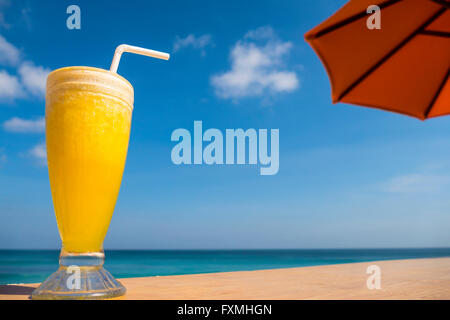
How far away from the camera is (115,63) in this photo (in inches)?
116

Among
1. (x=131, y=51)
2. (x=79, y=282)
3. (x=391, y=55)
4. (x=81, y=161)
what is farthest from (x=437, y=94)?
(x=79, y=282)

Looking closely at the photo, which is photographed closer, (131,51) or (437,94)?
(437,94)

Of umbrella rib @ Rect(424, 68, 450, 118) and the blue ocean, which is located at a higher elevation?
umbrella rib @ Rect(424, 68, 450, 118)

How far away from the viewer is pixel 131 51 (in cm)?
309

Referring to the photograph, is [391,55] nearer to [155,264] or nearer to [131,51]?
[131,51]

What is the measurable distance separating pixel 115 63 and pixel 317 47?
158 centimetres

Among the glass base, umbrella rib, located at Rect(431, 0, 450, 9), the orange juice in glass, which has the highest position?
umbrella rib, located at Rect(431, 0, 450, 9)

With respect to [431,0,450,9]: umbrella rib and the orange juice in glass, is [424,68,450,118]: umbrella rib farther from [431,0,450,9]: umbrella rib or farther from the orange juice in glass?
the orange juice in glass

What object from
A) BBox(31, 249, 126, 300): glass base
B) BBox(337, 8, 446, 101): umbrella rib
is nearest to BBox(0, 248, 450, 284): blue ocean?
BBox(31, 249, 126, 300): glass base

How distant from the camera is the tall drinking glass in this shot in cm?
261

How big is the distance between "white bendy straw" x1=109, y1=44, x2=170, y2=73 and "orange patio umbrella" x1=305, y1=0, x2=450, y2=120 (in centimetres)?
138
